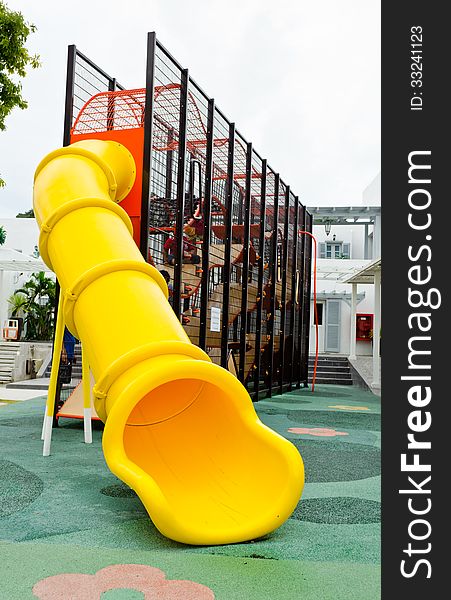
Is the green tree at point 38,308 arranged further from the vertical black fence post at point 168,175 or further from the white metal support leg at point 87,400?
the white metal support leg at point 87,400

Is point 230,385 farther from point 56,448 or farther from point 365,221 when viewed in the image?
point 365,221

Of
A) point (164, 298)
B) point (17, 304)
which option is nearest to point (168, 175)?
point (164, 298)

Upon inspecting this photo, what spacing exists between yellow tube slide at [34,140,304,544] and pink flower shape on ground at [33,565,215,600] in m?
0.32

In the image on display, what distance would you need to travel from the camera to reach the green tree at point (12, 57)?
8.82 metres

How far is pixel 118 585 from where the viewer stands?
2104 millimetres

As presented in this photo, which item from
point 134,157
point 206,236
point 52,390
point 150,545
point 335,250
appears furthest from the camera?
point 335,250

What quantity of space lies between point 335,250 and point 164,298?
20.8 metres

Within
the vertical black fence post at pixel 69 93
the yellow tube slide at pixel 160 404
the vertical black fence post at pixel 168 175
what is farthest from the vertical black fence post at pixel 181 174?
the yellow tube slide at pixel 160 404

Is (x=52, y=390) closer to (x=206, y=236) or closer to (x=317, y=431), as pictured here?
(x=317, y=431)

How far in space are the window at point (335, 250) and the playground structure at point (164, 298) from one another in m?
14.8

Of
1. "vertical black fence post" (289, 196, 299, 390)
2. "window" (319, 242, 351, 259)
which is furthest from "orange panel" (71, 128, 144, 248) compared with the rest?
"window" (319, 242, 351, 259)

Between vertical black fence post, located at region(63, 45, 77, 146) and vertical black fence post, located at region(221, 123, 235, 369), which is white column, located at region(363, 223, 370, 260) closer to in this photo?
vertical black fence post, located at region(221, 123, 235, 369)

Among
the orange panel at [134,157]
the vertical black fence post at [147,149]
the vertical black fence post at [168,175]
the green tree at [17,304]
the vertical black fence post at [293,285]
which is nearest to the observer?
the vertical black fence post at [147,149]

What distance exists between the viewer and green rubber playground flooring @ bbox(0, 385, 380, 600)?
2094mm
